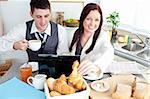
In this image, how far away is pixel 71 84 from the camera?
3.24 feet

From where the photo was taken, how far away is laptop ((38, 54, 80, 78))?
116cm

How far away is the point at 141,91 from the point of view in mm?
1062

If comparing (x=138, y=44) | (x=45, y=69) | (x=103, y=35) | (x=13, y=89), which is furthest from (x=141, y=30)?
(x=13, y=89)

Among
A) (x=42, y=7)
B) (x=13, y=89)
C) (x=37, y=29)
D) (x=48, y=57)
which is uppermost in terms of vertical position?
(x=42, y=7)

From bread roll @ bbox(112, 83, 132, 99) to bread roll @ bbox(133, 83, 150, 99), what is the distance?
30 millimetres

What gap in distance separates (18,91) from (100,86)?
425mm

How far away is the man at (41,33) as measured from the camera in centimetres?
163

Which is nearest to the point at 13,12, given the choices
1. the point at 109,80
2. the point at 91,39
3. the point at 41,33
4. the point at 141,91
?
the point at 41,33

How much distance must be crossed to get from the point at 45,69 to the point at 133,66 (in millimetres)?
622

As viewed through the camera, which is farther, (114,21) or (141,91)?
(114,21)

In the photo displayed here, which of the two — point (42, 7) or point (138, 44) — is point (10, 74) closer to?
point (42, 7)

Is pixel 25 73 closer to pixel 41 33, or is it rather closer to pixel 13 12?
pixel 41 33

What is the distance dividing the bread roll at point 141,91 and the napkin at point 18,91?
46 centimetres

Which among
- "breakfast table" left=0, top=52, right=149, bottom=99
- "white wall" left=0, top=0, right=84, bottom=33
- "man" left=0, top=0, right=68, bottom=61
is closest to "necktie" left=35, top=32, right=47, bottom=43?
"man" left=0, top=0, right=68, bottom=61
